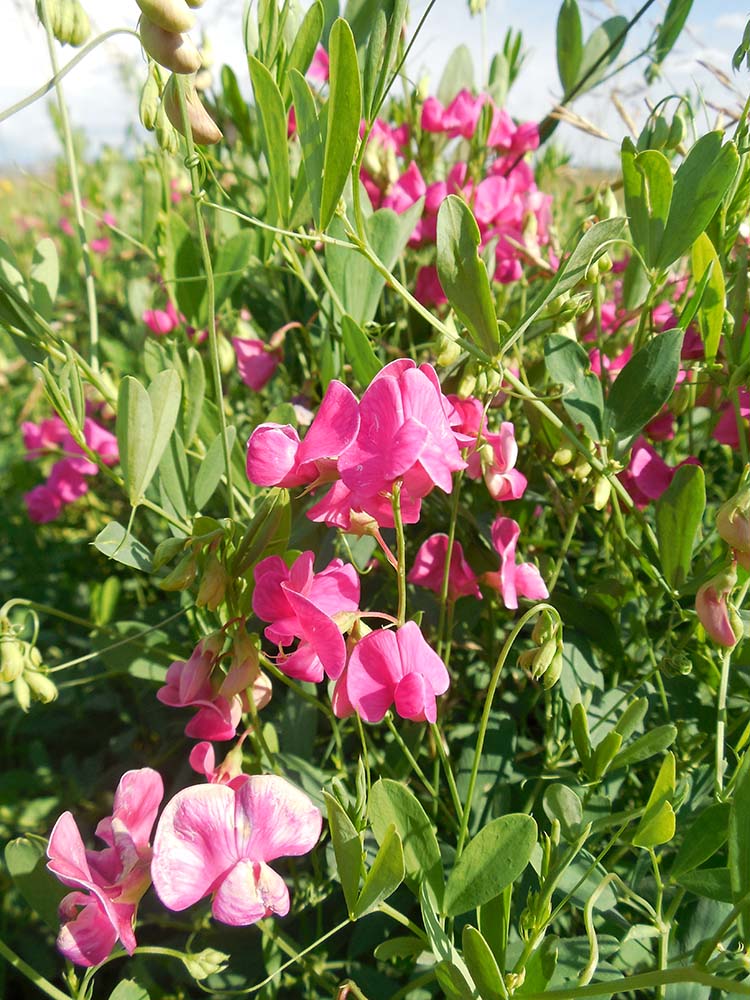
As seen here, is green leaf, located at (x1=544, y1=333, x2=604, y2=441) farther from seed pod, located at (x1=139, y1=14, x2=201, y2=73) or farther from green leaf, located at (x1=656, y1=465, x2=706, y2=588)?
seed pod, located at (x1=139, y1=14, x2=201, y2=73)

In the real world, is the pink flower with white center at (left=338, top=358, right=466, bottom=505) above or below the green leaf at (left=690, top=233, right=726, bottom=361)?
below

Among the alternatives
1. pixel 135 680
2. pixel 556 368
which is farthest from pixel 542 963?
pixel 135 680

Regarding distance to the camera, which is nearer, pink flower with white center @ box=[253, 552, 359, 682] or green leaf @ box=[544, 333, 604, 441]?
pink flower with white center @ box=[253, 552, 359, 682]

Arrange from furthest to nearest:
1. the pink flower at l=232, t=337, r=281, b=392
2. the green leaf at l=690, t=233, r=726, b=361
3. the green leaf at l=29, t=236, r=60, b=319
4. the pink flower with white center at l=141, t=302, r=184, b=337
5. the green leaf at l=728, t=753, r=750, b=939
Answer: the pink flower with white center at l=141, t=302, r=184, b=337 < the pink flower at l=232, t=337, r=281, b=392 < the green leaf at l=29, t=236, r=60, b=319 < the green leaf at l=690, t=233, r=726, b=361 < the green leaf at l=728, t=753, r=750, b=939

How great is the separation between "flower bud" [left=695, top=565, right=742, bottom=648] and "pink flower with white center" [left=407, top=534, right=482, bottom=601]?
212 mm

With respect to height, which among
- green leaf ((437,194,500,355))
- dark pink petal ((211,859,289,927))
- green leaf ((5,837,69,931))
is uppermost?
green leaf ((437,194,500,355))

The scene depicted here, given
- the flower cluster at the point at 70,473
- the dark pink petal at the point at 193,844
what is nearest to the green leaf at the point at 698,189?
the dark pink petal at the point at 193,844

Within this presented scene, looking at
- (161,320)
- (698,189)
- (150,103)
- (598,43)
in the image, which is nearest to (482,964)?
(698,189)

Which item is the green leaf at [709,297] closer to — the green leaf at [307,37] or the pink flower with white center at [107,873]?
the green leaf at [307,37]

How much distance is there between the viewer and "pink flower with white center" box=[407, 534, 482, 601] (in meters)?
0.65

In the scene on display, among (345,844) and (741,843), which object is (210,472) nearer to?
(345,844)

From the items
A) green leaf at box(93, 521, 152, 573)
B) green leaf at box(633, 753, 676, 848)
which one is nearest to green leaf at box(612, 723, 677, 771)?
green leaf at box(633, 753, 676, 848)

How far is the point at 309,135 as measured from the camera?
1.70 ft

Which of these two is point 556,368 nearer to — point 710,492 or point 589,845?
point 589,845
